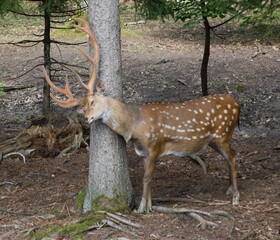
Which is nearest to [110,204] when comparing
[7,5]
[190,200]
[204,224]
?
[190,200]

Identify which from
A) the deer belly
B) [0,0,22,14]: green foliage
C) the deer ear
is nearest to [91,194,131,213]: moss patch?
the deer belly

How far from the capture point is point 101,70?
627 cm

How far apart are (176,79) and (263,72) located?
204cm

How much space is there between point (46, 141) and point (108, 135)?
3077 mm

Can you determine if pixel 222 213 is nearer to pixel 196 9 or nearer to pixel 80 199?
pixel 80 199

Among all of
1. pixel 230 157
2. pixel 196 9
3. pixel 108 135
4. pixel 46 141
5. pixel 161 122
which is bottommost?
pixel 46 141

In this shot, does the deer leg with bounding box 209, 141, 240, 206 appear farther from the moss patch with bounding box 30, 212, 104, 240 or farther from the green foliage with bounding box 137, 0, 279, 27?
the green foliage with bounding box 137, 0, 279, 27

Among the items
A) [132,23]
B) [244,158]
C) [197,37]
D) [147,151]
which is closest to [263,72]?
[197,37]

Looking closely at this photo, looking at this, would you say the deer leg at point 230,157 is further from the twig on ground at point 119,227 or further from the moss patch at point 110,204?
the twig on ground at point 119,227

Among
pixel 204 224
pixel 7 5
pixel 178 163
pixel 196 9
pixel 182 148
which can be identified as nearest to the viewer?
pixel 204 224

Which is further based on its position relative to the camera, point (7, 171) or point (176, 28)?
point (176, 28)

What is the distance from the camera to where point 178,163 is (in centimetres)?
860

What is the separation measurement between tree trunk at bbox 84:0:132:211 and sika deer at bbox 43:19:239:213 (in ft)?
0.46

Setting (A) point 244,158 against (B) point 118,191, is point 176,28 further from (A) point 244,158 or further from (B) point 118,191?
(B) point 118,191
